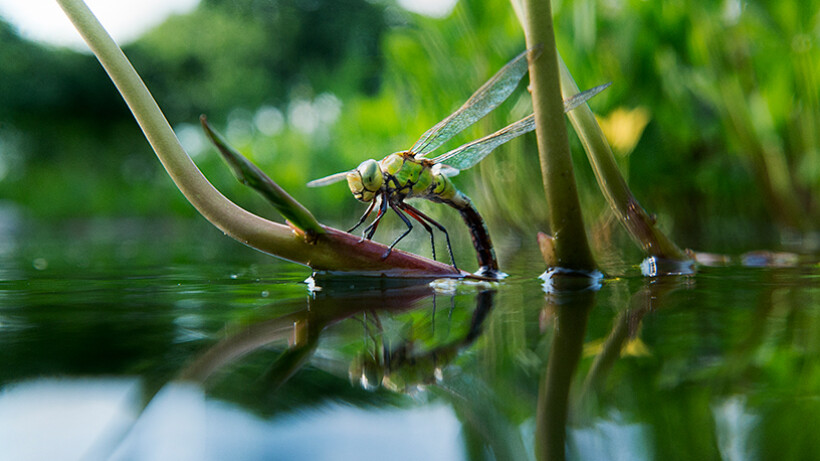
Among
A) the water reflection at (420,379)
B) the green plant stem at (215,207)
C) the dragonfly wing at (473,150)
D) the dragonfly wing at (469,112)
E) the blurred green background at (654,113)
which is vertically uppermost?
the blurred green background at (654,113)

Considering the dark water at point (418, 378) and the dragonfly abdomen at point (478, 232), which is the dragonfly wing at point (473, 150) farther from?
the dark water at point (418, 378)

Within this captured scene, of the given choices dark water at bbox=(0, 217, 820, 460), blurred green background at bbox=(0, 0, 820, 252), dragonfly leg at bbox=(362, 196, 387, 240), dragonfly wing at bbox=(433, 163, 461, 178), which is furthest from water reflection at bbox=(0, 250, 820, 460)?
blurred green background at bbox=(0, 0, 820, 252)

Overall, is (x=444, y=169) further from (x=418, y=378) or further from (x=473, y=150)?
(x=418, y=378)

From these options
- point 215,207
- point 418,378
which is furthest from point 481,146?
point 418,378

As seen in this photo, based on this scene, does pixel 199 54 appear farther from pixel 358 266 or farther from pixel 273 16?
pixel 358 266

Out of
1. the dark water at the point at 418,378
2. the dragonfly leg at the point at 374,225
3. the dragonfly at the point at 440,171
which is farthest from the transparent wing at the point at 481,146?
the dark water at the point at 418,378

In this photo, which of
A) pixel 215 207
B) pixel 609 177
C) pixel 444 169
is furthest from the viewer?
pixel 444 169
